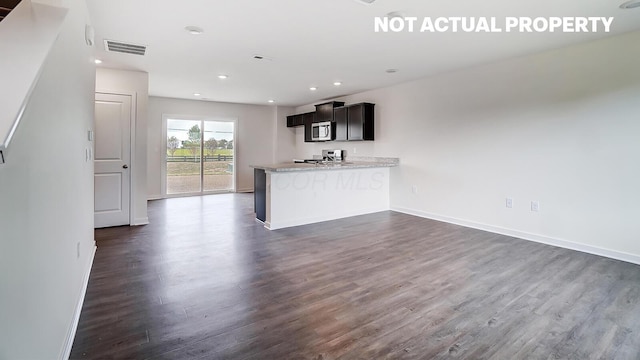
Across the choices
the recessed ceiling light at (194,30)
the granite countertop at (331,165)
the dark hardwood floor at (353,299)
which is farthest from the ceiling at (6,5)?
the granite countertop at (331,165)

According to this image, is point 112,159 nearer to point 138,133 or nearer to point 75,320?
point 138,133

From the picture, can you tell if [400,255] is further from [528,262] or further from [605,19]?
[605,19]

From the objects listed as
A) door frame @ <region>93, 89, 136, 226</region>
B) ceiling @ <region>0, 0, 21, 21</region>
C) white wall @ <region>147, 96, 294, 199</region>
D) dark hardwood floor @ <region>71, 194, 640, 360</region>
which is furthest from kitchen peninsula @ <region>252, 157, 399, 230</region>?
white wall @ <region>147, 96, 294, 199</region>

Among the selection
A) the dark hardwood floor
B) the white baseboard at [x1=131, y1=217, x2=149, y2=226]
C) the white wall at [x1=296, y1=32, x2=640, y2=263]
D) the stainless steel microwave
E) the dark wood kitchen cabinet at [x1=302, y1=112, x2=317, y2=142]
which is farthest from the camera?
the dark wood kitchen cabinet at [x1=302, y1=112, x2=317, y2=142]

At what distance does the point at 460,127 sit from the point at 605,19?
212cm

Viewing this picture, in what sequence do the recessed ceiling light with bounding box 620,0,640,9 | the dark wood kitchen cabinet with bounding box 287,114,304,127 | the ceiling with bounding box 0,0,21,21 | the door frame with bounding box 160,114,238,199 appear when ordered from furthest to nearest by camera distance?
the dark wood kitchen cabinet with bounding box 287,114,304,127
the door frame with bounding box 160,114,238,199
the recessed ceiling light with bounding box 620,0,640,9
the ceiling with bounding box 0,0,21,21

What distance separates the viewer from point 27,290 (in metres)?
1.15

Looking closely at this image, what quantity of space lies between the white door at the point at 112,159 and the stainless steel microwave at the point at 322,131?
395 centimetres

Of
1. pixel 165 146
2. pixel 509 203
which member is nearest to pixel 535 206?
pixel 509 203

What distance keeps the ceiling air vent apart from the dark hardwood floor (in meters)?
2.33

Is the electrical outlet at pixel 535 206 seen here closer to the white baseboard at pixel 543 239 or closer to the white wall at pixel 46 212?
the white baseboard at pixel 543 239

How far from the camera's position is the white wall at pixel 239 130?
293 inches

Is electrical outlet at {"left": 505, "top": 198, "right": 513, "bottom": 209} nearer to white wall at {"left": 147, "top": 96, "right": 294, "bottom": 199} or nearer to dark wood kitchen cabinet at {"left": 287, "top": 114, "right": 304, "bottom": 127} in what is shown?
dark wood kitchen cabinet at {"left": 287, "top": 114, "right": 304, "bottom": 127}

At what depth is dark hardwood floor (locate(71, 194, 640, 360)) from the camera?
1902 millimetres
